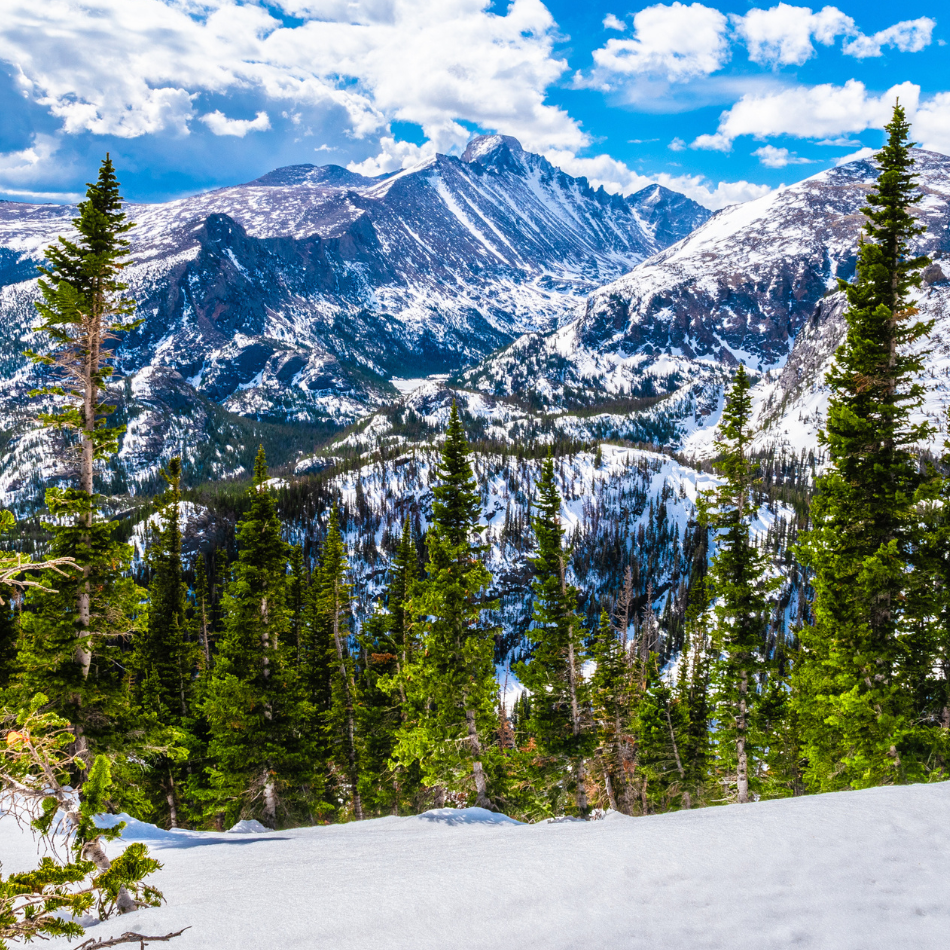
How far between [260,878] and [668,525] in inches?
7871

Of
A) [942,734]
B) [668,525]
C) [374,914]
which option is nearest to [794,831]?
[374,914]

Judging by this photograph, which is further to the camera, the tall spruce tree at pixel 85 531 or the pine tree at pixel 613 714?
the pine tree at pixel 613 714

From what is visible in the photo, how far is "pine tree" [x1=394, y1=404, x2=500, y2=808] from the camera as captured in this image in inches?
807

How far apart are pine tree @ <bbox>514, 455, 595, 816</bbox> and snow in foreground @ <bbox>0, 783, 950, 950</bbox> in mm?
13123

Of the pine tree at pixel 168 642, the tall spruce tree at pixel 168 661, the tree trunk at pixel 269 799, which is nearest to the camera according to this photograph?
the tree trunk at pixel 269 799

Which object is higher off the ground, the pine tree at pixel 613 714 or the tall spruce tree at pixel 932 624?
the tall spruce tree at pixel 932 624

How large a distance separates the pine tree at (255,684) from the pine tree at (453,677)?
693 centimetres

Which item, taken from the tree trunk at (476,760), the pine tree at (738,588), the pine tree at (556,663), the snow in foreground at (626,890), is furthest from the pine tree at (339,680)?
the snow in foreground at (626,890)

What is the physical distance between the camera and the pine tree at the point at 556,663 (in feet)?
74.7

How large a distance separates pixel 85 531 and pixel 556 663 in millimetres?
17822

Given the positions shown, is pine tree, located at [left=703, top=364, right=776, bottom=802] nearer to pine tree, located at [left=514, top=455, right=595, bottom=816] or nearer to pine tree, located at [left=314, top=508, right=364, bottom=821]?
pine tree, located at [left=514, top=455, right=595, bottom=816]

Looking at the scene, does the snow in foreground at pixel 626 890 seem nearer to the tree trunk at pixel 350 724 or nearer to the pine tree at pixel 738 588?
the pine tree at pixel 738 588

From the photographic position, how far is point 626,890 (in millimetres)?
7012

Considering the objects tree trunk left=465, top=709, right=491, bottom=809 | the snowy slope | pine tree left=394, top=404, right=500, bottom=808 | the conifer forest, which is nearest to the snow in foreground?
the conifer forest
